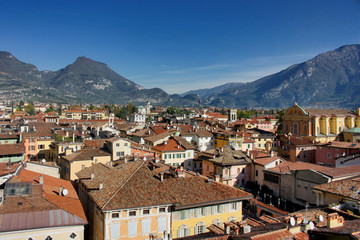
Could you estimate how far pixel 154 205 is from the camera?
75.6 feet

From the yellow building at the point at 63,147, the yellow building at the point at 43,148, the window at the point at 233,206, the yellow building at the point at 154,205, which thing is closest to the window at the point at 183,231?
the yellow building at the point at 154,205

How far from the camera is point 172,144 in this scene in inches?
2344

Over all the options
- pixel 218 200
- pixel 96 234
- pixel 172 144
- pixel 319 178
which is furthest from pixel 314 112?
pixel 96 234

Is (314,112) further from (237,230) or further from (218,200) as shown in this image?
(237,230)

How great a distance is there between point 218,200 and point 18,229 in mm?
14977

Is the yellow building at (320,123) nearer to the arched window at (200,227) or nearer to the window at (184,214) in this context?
the arched window at (200,227)

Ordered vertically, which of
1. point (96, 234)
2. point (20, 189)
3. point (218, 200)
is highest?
point (20, 189)

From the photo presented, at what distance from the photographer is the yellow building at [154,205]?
2238 centimetres

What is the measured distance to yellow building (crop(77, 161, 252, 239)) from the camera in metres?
22.4

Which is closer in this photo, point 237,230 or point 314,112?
point 237,230

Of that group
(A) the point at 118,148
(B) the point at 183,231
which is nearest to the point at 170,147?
(A) the point at 118,148

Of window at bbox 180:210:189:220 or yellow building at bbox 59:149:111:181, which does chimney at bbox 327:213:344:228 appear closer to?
window at bbox 180:210:189:220

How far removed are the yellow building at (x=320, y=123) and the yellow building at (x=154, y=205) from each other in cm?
6797

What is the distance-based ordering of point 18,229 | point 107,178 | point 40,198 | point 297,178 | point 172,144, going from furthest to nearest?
point 172,144, point 297,178, point 107,178, point 40,198, point 18,229
